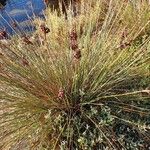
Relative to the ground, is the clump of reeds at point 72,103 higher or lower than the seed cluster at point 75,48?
lower

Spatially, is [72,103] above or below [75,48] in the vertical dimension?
below

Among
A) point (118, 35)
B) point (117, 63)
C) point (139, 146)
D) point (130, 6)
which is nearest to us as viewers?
point (139, 146)

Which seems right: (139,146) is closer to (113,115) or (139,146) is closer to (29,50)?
(113,115)

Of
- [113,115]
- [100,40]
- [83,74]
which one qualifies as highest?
[100,40]

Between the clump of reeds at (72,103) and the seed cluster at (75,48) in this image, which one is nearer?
the seed cluster at (75,48)

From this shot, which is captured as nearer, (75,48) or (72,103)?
(75,48)

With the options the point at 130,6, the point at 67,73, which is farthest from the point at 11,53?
the point at 130,6

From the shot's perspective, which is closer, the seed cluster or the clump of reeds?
the seed cluster

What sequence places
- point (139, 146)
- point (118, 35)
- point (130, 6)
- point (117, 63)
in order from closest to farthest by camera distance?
1. point (139, 146)
2. point (117, 63)
3. point (118, 35)
4. point (130, 6)

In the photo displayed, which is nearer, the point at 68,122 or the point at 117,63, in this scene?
the point at 68,122

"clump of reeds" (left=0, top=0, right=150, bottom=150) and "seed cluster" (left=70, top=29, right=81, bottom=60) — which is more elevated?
"seed cluster" (left=70, top=29, right=81, bottom=60)

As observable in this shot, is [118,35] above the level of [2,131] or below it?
above
